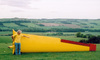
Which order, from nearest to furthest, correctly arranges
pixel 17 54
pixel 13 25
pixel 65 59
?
pixel 65 59
pixel 17 54
pixel 13 25

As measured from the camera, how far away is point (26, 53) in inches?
536

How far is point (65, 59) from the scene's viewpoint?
1075 cm

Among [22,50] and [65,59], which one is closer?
[65,59]

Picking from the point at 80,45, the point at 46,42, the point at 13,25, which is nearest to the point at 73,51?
the point at 80,45

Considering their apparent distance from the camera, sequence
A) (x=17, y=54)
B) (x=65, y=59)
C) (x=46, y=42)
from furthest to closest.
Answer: (x=46, y=42) < (x=17, y=54) < (x=65, y=59)

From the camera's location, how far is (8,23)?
86.6m

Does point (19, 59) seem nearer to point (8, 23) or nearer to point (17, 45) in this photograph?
point (17, 45)

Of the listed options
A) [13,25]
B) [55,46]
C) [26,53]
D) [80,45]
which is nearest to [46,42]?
[55,46]

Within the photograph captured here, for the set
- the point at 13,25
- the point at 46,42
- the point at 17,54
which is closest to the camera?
the point at 17,54

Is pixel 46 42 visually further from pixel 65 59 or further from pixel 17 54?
pixel 65 59

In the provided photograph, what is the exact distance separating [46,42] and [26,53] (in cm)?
174

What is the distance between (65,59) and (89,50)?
463 cm

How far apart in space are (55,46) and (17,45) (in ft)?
9.70

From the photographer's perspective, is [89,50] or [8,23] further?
[8,23]
